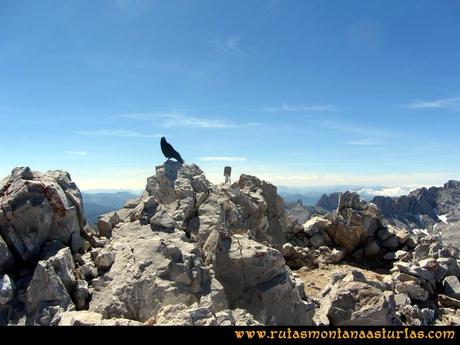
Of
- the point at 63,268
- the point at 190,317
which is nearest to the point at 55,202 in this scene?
the point at 63,268

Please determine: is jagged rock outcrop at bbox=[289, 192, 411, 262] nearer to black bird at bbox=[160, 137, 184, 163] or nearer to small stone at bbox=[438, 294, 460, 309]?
small stone at bbox=[438, 294, 460, 309]

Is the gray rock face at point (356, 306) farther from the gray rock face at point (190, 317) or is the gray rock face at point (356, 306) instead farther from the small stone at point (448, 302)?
the small stone at point (448, 302)

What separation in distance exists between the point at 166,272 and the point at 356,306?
31.5ft

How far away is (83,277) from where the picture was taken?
50.6 feet

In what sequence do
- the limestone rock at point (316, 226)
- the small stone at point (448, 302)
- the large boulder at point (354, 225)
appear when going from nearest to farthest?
the small stone at point (448, 302), the large boulder at point (354, 225), the limestone rock at point (316, 226)

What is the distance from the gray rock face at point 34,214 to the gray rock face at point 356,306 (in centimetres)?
1213

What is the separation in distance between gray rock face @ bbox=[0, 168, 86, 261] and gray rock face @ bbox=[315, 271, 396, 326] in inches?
478

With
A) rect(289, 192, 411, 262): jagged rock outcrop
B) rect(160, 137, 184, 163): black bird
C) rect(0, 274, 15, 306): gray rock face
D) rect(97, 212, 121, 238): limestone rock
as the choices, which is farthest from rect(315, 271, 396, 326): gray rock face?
rect(289, 192, 411, 262): jagged rock outcrop

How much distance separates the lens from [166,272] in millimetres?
Result: 14922

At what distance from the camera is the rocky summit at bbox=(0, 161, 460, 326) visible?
1360 centimetres

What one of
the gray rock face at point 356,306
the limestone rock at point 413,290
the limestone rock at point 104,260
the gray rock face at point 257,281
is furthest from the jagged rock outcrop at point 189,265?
the limestone rock at point 413,290

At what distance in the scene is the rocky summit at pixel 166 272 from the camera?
13602 mm
